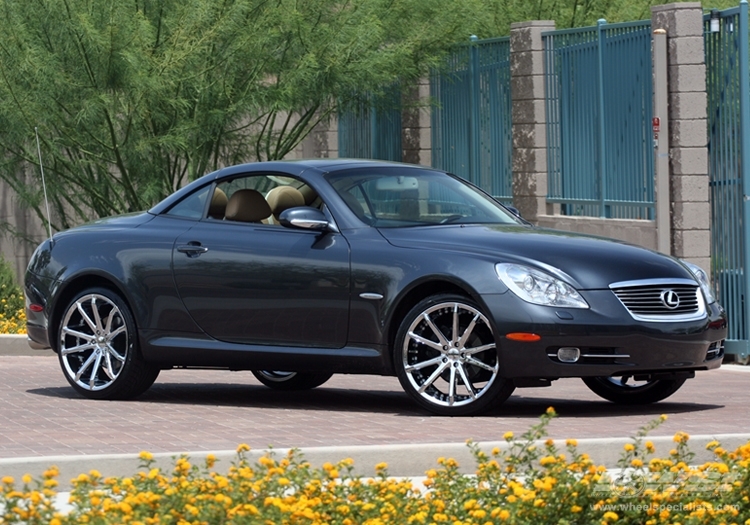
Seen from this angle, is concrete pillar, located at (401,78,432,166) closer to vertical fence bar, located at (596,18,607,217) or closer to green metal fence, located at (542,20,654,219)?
green metal fence, located at (542,20,654,219)

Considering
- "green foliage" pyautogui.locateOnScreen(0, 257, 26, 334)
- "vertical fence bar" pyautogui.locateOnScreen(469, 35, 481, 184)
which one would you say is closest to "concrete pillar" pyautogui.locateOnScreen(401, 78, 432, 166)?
"vertical fence bar" pyautogui.locateOnScreen(469, 35, 481, 184)

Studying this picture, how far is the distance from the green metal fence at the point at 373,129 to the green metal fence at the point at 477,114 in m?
0.66

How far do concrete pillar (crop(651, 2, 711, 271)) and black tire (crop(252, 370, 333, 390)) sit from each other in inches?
180

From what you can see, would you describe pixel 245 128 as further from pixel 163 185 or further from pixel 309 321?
pixel 309 321

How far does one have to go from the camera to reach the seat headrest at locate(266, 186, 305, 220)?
37.3 feet

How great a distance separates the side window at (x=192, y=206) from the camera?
38.1 feet

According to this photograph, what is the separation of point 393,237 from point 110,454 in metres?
2.97

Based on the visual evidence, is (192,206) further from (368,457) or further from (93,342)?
(368,457)

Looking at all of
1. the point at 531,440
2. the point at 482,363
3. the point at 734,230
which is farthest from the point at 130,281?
the point at 734,230

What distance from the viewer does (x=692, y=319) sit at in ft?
33.6

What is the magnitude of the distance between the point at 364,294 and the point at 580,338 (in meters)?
1.42

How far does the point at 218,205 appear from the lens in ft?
38.1

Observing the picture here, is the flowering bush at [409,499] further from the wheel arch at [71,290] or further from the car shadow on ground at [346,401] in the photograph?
the wheel arch at [71,290]

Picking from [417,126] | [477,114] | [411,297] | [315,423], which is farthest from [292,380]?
[417,126]
